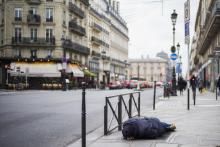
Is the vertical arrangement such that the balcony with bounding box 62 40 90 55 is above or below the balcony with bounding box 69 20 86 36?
below

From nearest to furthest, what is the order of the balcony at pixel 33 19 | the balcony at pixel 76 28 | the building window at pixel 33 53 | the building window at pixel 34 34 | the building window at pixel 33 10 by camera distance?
the balcony at pixel 33 19 → the building window at pixel 34 34 → the building window at pixel 33 53 → the building window at pixel 33 10 → the balcony at pixel 76 28

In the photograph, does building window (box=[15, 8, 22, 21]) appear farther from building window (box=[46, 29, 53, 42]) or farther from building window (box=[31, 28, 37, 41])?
building window (box=[46, 29, 53, 42])

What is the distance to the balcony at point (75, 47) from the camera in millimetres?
56847

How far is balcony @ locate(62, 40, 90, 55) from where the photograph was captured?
56847 mm

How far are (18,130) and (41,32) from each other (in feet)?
156

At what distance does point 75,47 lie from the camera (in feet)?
199

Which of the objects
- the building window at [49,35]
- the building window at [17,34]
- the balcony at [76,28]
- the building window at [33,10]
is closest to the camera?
the building window at [17,34]

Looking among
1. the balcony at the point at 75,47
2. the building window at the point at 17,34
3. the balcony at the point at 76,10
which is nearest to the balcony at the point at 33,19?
the building window at the point at 17,34

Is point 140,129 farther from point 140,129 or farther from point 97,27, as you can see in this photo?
point 97,27

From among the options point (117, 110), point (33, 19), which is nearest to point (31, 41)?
point (33, 19)

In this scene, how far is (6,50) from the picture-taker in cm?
5531

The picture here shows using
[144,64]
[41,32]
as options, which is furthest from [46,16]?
[144,64]

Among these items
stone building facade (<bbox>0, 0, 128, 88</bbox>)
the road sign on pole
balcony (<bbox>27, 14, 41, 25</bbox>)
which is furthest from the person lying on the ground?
balcony (<bbox>27, 14, 41, 25</bbox>)

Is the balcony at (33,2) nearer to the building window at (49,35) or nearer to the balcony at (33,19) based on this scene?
the balcony at (33,19)
